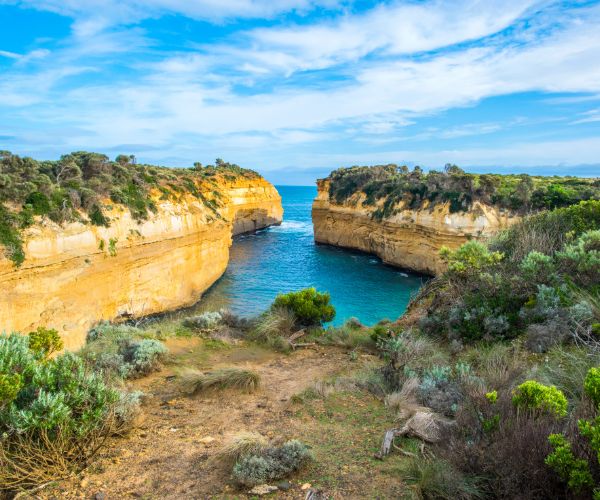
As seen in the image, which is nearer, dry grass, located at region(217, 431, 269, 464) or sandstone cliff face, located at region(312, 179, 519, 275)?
dry grass, located at region(217, 431, 269, 464)

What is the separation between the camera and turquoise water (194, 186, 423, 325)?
993 inches

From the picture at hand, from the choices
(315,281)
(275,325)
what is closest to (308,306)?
(275,325)

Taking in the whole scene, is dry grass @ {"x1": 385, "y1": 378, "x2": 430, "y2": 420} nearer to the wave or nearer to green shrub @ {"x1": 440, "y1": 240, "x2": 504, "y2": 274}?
green shrub @ {"x1": 440, "y1": 240, "x2": 504, "y2": 274}

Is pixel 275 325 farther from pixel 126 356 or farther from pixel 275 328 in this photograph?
pixel 126 356

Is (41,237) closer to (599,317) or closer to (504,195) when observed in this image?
(599,317)

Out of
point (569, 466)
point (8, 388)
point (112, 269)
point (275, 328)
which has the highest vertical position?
point (8, 388)

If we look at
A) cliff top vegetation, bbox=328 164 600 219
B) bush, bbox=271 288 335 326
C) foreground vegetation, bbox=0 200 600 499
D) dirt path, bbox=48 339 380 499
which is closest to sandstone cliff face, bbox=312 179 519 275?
cliff top vegetation, bbox=328 164 600 219

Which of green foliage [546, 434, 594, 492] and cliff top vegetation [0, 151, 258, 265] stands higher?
cliff top vegetation [0, 151, 258, 265]

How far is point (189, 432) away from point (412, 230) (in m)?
30.7

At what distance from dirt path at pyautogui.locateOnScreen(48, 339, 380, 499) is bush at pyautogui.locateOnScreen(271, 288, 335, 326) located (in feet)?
9.25

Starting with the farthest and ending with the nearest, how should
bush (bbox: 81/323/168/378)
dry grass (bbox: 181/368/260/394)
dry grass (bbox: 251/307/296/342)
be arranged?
dry grass (bbox: 251/307/296/342) → bush (bbox: 81/323/168/378) → dry grass (bbox: 181/368/260/394)

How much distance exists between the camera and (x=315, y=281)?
104ft

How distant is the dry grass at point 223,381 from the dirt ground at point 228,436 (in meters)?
0.15

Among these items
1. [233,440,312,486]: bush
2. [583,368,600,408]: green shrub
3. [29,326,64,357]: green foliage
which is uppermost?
[583,368,600,408]: green shrub
